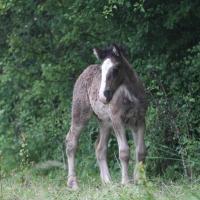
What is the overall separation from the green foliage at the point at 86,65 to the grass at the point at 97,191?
526 millimetres

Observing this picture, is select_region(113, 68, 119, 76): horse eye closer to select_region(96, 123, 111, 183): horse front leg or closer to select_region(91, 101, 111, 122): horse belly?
select_region(91, 101, 111, 122): horse belly

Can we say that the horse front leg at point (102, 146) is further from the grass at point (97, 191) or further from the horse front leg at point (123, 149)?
the horse front leg at point (123, 149)

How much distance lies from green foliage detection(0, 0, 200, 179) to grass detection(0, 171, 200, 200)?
0.53 m

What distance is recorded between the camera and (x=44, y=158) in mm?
18250

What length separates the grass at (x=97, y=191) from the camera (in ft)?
27.2

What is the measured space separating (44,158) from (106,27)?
3601 millimetres

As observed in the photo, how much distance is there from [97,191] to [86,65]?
257 inches

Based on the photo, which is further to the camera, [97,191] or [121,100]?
[121,100]

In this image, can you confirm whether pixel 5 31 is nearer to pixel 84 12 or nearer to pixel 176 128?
pixel 84 12

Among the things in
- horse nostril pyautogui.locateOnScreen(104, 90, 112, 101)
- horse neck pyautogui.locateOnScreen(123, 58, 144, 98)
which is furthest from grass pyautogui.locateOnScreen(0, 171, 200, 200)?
horse neck pyautogui.locateOnScreen(123, 58, 144, 98)

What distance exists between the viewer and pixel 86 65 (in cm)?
1711

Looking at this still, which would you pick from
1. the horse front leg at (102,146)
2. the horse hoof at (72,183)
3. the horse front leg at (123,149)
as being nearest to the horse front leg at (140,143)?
the horse front leg at (123,149)

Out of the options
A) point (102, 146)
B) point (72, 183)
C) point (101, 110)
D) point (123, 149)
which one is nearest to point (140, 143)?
point (123, 149)

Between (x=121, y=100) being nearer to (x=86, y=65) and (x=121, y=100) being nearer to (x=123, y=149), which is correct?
(x=123, y=149)
